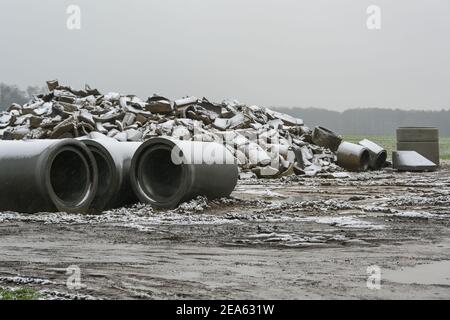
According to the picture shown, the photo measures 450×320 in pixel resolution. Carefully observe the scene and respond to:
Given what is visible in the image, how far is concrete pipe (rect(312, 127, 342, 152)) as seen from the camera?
1099 inches

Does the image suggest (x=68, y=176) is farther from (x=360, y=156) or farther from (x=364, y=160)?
(x=364, y=160)

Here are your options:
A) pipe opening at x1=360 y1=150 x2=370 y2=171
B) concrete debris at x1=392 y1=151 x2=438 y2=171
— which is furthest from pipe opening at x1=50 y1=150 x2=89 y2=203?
concrete debris at x1=392 y1=151 x2=438 y2=171

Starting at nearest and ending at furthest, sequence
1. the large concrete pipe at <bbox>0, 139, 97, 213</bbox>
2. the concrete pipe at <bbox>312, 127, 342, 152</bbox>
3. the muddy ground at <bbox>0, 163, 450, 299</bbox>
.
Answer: the muddy ground at <bbox>0, 163, 450, 299</bbox>, the large concrete pipe at <bbox>0, 139, 97, 213</bbox>, the concrete pipe at <bbox>312, 127, 342, 152</bbox>

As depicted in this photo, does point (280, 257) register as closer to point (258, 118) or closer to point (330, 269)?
point (330, 269)

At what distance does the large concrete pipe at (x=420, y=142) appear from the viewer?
94.6 feet

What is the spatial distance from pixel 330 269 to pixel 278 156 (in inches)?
636

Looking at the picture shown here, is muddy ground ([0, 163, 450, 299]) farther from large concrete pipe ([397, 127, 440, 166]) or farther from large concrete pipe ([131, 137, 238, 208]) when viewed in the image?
large concrete pipe ([397, 127, 440, 166])

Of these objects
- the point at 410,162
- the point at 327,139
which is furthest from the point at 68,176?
the point at 410,162

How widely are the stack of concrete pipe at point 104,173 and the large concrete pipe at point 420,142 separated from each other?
16.8 metres

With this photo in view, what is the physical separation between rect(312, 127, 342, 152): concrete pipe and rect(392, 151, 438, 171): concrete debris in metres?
2.44

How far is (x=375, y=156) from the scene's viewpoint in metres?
26.3

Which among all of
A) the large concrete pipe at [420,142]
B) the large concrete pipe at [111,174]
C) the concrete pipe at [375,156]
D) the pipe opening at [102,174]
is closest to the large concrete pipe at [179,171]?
the large concrete pipe at [111,174]

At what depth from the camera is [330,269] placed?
23.9 feet
